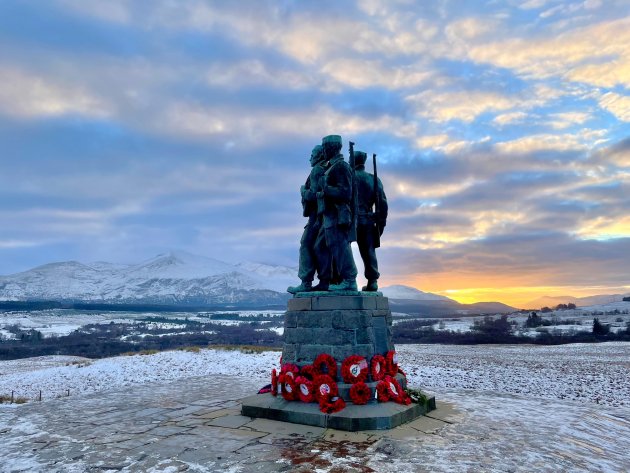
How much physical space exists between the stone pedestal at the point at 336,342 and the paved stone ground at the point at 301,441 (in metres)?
0.28

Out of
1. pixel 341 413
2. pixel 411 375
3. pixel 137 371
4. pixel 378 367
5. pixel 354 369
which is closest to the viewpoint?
pixel 341 413

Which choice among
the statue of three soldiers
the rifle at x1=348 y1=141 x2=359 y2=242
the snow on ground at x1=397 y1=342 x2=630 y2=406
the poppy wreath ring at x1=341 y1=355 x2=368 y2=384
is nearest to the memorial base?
the poppy wreath ring at x1=341 y1=355 x2=368 y2=384

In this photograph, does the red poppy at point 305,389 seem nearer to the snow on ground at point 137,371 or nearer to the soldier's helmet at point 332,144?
the soldier's helmet at point 332,144

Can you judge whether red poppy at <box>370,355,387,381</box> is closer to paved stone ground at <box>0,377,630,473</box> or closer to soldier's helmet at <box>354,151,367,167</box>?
paved stone ground at <box>0,377,630,473</box>

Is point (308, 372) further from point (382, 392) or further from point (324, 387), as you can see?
point (382, 392)

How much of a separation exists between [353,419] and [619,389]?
10.6 metres

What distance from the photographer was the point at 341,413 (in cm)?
806

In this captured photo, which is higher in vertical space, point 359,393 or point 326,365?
point 326,365

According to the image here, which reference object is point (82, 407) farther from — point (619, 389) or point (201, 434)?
point (619, 389)

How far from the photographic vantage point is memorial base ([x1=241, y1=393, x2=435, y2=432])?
25.6 feet

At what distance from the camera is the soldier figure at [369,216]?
10453 millimetres

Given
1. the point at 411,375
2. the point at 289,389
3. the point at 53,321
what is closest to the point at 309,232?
the point at 289,389

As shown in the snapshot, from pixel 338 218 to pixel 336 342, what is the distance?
2.58 m

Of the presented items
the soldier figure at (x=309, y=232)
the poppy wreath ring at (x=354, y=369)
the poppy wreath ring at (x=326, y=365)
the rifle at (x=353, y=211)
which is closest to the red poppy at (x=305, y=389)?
the poppy wreath ring at (x=326, y=365)
